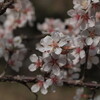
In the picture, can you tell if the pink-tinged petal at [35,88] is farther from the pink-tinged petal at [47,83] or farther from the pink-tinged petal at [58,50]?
the pink-tinged petal at [58,50]

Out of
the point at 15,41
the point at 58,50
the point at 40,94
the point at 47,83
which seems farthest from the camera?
the point at 40,94

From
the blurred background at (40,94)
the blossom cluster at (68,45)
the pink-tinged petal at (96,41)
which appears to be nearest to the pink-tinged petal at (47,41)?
the blossom cluster at (68,45)

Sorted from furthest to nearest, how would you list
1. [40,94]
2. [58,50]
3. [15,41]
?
[40,94]
[15,41]
[58,50]

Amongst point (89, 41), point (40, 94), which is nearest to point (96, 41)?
point (89, 41)

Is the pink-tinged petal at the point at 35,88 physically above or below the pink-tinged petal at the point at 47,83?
below

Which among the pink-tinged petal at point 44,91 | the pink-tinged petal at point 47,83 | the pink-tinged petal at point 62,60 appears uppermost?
the pink-tinged petal at point 62,60

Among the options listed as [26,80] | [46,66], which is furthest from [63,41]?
[26,80]

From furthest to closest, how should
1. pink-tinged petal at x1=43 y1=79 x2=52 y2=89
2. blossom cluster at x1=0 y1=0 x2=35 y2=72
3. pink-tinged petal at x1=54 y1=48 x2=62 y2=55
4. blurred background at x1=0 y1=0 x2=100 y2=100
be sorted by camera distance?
blurred background at x1=0 y1=0 x2=100 y2=100, blossom cluster at x1=0 y1=0 x2=35 y2=72, pink-tinged petal at x1=43 y1=79 x2=52 y2=89, pink-tinged petal at x1=54 y1=48 x2=62 y2=55

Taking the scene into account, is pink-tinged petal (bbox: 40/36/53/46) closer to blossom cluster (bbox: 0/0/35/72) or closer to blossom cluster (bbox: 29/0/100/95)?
blossom cluster (bbox: 29/0/100/95)

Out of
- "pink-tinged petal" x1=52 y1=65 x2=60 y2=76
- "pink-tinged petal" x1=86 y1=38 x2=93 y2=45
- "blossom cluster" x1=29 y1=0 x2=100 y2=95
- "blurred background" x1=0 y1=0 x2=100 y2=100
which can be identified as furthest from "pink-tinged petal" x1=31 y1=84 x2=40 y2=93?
"blurred background" x1=0 y1=0 x2=100 y2=100

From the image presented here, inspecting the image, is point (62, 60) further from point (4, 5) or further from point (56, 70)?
point (4, 5)

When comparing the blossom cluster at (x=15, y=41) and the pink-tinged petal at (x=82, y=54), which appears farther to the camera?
the blossom cluster at (x=15, y=41)

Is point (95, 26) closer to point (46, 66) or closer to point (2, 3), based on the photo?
point (46, 66)
